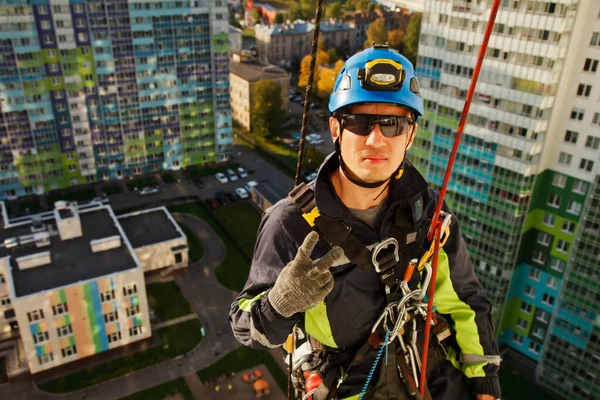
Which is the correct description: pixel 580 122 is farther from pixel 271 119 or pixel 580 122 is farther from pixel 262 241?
pixel 271 119

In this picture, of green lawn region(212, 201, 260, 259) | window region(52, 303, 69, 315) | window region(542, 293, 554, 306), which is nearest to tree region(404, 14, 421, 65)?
green lawn region(212, 201, 260, 259)

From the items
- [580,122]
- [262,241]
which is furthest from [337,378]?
[580,122]

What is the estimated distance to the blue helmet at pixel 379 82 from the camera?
19.7 feet

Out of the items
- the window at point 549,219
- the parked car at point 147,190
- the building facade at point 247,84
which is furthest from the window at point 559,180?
the building facade at point 247,84

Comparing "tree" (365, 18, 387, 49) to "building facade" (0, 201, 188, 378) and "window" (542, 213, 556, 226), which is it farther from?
"window" (542, 213, 556, 226)

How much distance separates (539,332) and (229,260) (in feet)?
75.8

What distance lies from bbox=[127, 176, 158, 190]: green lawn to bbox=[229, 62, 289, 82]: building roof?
18316 mm

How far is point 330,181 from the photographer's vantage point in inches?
267

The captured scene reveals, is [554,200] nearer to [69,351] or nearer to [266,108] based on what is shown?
[69,351]

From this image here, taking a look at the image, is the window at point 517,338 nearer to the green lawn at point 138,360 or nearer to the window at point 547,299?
the window at point 547,299

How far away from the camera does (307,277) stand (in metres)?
5.64

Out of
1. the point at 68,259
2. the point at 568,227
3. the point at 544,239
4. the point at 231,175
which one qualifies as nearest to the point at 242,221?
the point at 231,175

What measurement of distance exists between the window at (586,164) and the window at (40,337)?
31.3 m

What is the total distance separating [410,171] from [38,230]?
3575cm
